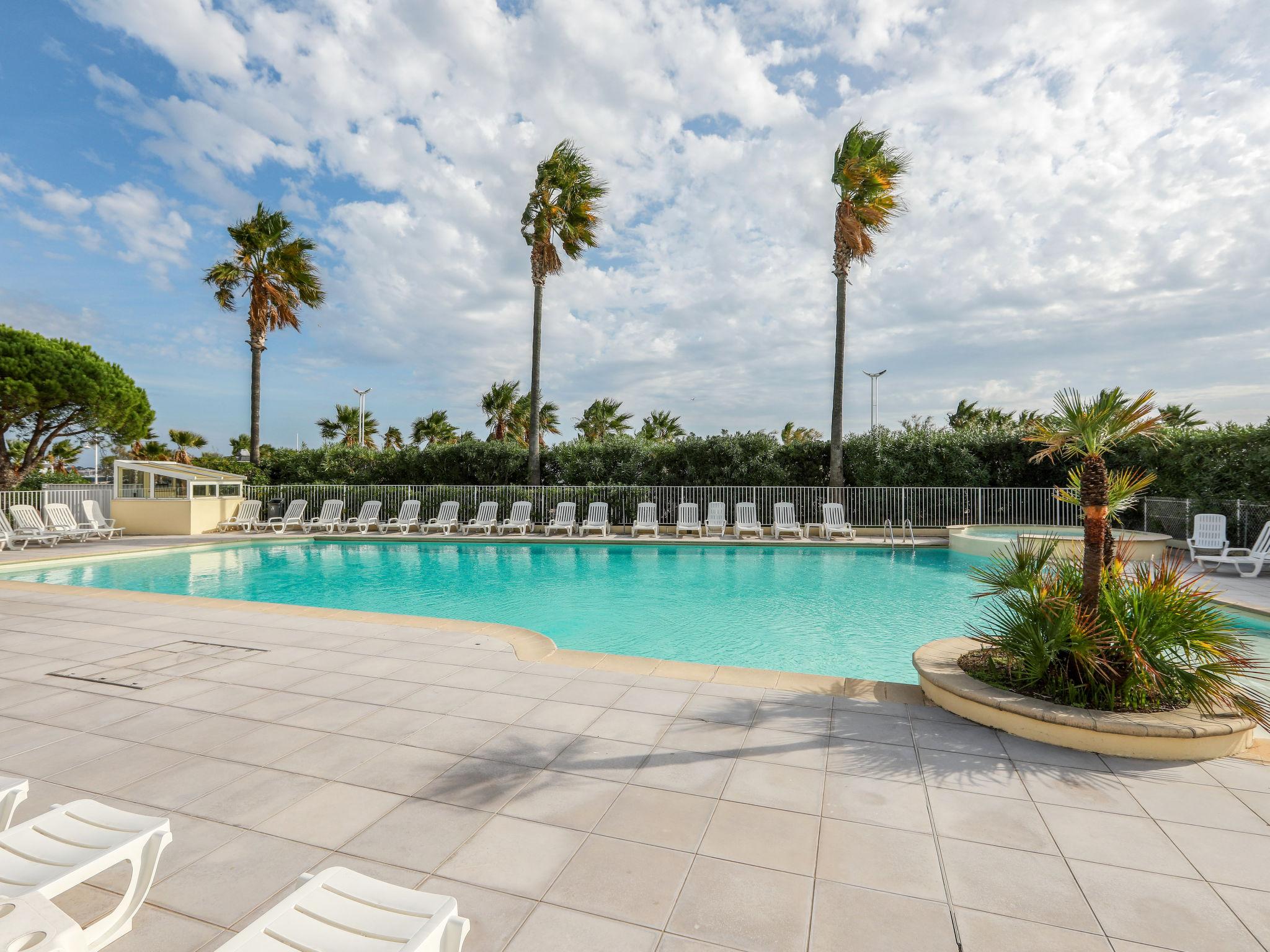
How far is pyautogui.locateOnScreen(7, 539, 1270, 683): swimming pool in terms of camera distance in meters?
7.18

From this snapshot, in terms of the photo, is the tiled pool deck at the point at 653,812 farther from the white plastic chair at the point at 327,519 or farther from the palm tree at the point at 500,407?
the palm tree at the point at 500,407

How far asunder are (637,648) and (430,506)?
12901mm

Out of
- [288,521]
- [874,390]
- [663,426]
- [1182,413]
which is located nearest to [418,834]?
[288,521]

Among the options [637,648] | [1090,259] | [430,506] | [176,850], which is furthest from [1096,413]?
[430,506]

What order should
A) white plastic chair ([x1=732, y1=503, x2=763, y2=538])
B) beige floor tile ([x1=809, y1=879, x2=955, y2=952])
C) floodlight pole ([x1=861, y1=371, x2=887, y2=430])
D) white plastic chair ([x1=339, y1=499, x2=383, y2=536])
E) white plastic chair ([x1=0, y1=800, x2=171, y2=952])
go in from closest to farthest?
white plastic chair ([x1=0, y1=800, x2=171, y2=952]) < beige floor tile ([x1=809, y1=879, x2=955, y2=952]) < white plastic chair ([x1=732, y1=503, x2=763, y2=538]) < white plastic chair ([x1=339, y1=499, x2=383, y2=536]) < floodlight pole ([x1=861, y1=371, x2=887, y2=430])

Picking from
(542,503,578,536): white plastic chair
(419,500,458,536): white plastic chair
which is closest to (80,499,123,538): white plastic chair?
(419,500,458,536): white plastic chair

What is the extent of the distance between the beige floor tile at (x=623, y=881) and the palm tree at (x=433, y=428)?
3125 centimetres

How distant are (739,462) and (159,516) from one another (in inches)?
657

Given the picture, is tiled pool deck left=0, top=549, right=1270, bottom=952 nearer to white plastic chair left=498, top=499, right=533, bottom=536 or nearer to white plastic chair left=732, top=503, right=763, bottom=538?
white plastic chair left=732, top=503, right=763, bottom=538

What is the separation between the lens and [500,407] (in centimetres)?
2950

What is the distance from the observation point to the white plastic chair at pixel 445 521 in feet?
56.1

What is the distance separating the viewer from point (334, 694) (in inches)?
171

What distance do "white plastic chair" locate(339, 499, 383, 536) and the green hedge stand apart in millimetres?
2411

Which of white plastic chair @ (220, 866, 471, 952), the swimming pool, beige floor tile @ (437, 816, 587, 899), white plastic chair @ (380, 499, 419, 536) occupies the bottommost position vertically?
the swimming pool
